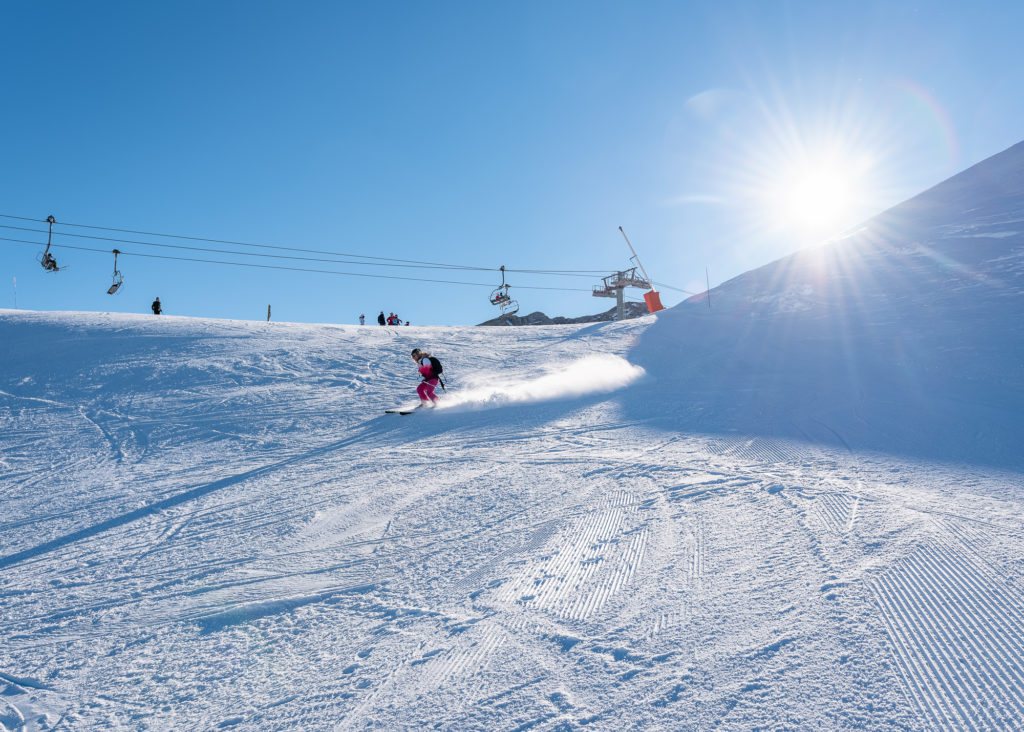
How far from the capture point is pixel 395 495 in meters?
A: 5.81

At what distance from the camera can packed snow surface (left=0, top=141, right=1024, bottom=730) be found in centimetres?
261

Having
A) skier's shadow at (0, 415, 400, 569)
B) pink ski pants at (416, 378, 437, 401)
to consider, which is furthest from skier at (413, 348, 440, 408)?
skier's shadow at (0, 415, 400, 569)

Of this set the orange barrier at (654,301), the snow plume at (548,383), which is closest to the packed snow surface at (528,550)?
the snow plume at (548,383)

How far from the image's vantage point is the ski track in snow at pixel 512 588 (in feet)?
8.36

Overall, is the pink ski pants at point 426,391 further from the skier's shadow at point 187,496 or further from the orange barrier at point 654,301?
the orange barrier at point 654,301

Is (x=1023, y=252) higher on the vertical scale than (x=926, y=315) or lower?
higher

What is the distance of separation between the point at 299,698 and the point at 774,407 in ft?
28.0

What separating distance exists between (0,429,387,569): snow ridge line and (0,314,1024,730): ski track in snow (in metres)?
0.04

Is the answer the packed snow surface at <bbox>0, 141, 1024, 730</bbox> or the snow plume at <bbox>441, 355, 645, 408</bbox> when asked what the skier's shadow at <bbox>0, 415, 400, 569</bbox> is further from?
the snow plume at <bbox>441, 355, 645, 408</bbox>

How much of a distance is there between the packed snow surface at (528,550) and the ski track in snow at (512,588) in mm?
21

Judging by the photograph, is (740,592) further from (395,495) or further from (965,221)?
(965,221)

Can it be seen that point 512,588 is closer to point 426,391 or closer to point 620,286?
point 426,391

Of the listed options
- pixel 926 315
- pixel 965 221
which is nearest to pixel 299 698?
pixel 926 315

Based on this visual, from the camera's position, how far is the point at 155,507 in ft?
18.7
